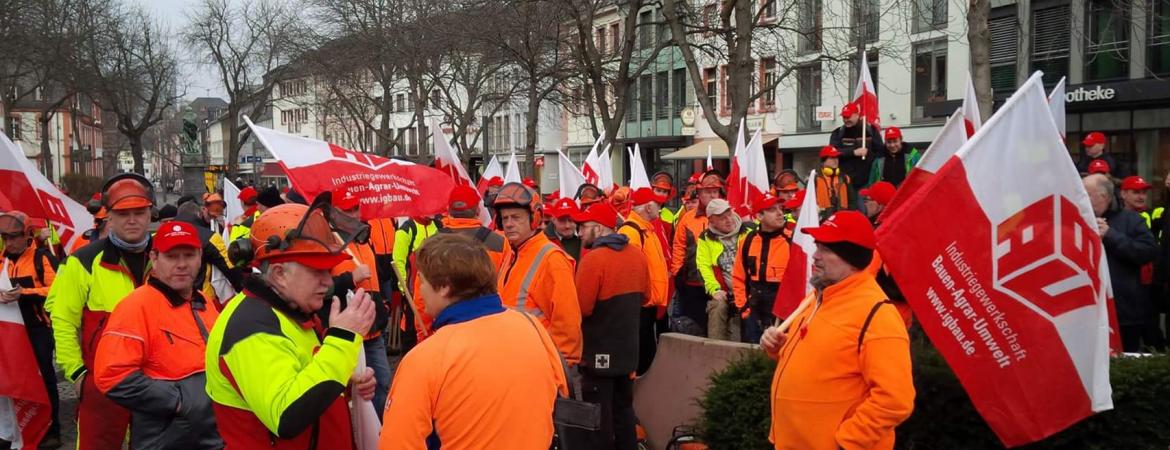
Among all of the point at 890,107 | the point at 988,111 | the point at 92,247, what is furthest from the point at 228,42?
the point at 92,247

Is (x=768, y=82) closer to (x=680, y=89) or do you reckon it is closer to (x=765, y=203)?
(x=680, y=89)

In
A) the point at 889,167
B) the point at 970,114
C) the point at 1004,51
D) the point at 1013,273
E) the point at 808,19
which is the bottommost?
the point at 1013,273

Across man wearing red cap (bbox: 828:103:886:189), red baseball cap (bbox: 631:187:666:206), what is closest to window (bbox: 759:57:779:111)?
man wearing red cap (bbox: 828:103:886:189)

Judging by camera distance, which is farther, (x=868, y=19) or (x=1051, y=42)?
(x=868, y=19)

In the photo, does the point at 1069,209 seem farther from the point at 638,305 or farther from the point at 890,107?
the point at 890,107

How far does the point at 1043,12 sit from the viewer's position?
2481 cm

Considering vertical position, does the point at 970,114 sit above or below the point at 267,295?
above

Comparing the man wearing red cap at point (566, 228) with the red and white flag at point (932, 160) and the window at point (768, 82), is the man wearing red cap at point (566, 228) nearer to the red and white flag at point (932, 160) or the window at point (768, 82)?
the red and white flag at point (932, 160)

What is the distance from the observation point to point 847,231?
3.91 m

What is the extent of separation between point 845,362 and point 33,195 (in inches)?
233

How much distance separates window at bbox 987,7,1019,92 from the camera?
83.7ft

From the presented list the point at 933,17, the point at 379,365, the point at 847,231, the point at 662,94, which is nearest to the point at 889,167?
the point at 379,365

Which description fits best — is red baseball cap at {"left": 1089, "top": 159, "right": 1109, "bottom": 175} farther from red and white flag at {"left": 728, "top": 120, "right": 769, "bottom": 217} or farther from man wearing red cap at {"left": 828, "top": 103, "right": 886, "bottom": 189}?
red and white flag at {"left": 728, "top": 120, "right": 769, "bottom": 217}

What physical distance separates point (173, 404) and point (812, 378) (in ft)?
8.85
